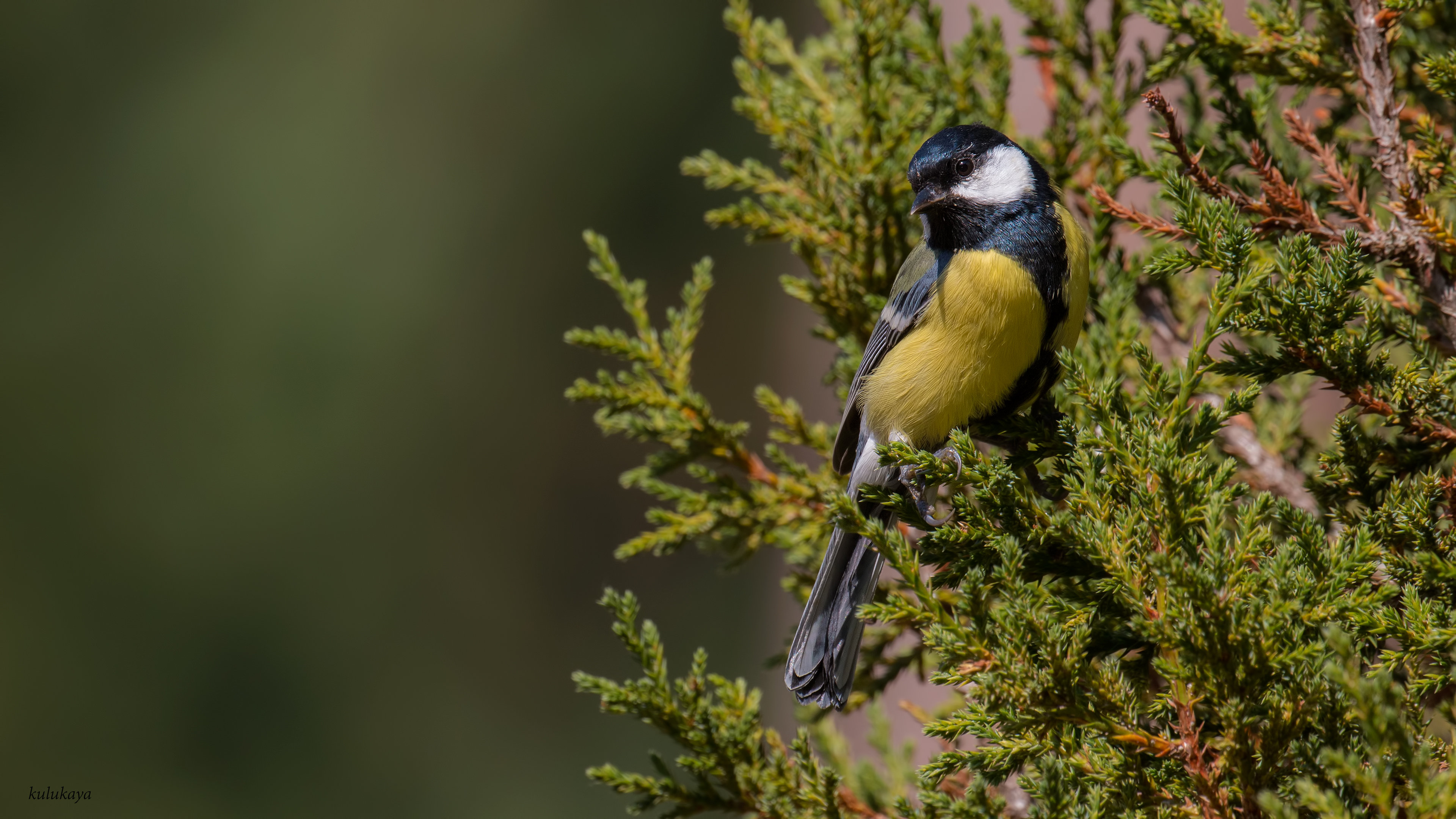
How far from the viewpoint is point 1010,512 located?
46.1 inches

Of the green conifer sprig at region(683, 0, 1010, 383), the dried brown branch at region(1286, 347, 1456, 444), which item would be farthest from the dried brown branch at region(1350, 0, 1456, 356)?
the green conifer sprig at region(683, 0, 1010, 383)

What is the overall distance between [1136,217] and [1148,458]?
1.74 feet

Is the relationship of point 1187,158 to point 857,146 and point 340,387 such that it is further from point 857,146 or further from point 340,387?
point 340,387

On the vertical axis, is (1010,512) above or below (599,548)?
above

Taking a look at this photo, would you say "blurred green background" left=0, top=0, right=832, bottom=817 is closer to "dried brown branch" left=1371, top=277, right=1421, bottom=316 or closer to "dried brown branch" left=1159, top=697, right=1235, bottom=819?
"dried brown branch" left=1371, top=277, right=1421, bottom=316

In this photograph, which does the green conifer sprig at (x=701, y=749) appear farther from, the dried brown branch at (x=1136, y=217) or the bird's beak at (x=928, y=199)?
the dried brown branch at (x=1136, y=217)

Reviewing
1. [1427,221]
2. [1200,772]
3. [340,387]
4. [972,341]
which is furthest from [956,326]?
[340,387]

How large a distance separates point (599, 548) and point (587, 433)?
775mm

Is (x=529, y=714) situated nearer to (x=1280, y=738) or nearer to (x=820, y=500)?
(x=820, y=500)

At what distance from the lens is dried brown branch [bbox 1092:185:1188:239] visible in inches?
53.9

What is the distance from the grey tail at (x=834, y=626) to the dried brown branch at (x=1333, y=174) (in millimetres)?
838

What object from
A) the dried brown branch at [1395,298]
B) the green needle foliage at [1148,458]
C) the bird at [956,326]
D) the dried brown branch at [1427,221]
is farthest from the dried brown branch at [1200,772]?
the dried brown branch at [1395,298]

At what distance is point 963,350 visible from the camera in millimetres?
1555

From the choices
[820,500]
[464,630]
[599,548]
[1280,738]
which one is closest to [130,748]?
[464,630]
